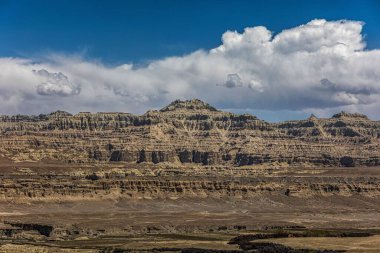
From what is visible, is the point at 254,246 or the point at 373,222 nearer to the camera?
the point at 254,246

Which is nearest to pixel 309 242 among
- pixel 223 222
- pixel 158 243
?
pixel 158 243

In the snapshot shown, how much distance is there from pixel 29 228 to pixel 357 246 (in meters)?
64.6

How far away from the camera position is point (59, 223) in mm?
137250

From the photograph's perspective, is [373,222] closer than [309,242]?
No

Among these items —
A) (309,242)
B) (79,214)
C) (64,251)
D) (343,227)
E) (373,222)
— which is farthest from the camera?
(79,214)

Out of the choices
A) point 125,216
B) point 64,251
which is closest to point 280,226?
point 125,216

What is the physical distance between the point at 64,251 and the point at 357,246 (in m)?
41.7

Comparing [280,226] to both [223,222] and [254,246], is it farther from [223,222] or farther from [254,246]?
[254,246]

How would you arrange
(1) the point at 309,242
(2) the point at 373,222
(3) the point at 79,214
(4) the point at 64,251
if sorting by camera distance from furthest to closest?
(3) the point at 79,214
(2) the point at 373,222
(1) the point at 309,242
(4) the point at 64,251

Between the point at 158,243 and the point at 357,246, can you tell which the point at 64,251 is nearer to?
the point at 158,243

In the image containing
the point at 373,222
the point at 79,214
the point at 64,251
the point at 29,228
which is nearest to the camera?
the point at 64,251

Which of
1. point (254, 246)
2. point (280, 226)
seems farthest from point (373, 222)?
point (254, 246)

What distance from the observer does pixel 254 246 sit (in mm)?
99000

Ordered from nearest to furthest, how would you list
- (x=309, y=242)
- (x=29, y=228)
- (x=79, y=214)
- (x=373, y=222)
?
(x=309, y=242) < (x=29, y=228) < (x=373, y=222) < (x=79, y=214)
